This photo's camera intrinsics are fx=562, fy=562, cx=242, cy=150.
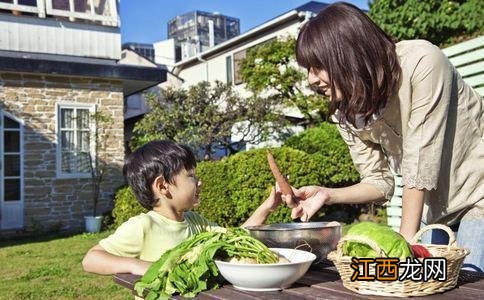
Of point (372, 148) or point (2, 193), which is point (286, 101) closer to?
point (2, 193)

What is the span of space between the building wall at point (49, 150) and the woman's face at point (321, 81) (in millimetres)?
9424

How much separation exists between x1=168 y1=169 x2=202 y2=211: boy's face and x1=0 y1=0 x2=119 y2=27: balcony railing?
989 centimetres

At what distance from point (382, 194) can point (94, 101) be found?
31.4ft

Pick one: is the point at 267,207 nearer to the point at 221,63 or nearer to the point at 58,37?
the point at 58,37

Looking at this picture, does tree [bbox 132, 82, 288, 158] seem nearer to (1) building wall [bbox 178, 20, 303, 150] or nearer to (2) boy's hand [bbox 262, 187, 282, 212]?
(1) building wall [bbox 178, 20, 303, 150]

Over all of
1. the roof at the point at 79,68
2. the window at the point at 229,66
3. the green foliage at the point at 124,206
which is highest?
the window at the point at 229,66

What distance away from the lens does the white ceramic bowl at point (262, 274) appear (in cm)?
154

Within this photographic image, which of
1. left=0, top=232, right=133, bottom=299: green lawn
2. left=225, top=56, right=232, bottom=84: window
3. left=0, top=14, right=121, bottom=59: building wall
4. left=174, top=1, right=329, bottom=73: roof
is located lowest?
left=0, top=232, right=133, bottom=299: green lawn

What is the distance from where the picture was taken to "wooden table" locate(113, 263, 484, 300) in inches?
58.5

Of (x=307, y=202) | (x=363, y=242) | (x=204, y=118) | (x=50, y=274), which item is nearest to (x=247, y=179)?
(x=204, y=118)

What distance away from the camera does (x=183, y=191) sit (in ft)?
8.16

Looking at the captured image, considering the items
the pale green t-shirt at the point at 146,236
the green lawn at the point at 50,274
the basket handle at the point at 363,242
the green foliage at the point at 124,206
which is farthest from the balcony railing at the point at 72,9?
the basket handle at the point at 363,242

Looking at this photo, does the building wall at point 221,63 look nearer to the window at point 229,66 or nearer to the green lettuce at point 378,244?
the window at point 229,66

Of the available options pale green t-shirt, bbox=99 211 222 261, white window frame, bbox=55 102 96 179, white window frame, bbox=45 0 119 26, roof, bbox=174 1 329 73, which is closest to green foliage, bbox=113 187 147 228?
white window frame, bbox=55 102 96 179
